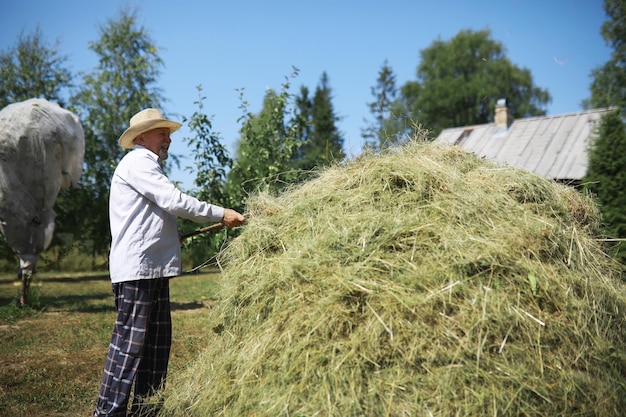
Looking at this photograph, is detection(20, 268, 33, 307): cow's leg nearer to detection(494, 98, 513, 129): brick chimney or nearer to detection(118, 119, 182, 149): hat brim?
detection(118, 119, 182, 149): hat brim

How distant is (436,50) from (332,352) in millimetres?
44930

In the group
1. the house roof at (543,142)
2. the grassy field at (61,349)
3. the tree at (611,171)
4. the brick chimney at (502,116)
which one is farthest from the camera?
the brick chimney at (502,116)

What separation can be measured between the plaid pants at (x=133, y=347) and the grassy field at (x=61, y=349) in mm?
507

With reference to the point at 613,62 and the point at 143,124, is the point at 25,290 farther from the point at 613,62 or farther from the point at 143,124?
the point at 613,62

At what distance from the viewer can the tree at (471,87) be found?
39750mm

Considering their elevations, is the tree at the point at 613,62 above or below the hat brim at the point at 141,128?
above

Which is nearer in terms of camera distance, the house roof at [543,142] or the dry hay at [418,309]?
the dry hay at [418,309]

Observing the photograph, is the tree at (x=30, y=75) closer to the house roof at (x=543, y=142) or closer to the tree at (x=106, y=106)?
the tree at (x=106, y=106)

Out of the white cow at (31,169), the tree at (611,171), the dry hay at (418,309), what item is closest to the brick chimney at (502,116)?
the tree at (611,171)

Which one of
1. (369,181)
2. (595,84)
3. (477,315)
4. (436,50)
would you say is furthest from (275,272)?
(436,50)

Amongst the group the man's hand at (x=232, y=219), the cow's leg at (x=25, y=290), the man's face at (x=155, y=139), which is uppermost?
the man's face at (x=155, y=139)

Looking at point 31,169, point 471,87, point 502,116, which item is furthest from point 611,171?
point 471,87

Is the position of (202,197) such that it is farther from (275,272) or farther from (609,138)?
(609,138)

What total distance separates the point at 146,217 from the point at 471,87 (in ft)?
130
